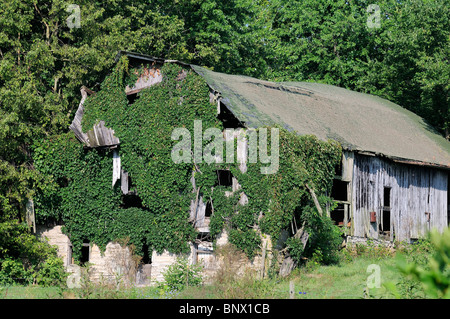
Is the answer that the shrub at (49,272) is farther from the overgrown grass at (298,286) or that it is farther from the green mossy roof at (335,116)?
the green mossy roof at (335,116)

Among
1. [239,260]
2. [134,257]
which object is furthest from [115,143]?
[239,260]

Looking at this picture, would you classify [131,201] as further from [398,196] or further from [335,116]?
[398,196]

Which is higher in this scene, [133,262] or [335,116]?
[335,116]

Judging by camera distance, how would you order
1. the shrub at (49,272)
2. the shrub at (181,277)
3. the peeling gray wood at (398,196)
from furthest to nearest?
the peeling gray wood at (398,196) < the shrub at (49,272) < the shrub at (181,277)

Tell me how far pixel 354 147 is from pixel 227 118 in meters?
5.48

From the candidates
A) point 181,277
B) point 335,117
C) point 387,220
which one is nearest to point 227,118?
point 181,277

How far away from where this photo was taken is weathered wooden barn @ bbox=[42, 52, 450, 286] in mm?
20658

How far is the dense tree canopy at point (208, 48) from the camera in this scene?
73.9ft

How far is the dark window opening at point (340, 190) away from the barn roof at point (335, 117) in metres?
1.83

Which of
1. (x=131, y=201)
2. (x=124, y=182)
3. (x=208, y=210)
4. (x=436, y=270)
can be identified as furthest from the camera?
(x=131, y=201)

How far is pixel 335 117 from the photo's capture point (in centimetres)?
2519

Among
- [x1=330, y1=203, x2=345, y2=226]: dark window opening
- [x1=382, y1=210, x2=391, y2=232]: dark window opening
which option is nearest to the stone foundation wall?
[x1=330, y1=203, x2=345, y2=226]: dark window opening

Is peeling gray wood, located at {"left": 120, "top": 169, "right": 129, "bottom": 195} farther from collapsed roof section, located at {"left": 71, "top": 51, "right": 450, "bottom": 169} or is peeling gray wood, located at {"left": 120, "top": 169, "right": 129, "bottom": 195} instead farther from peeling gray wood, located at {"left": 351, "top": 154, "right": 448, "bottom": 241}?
peeling gray wood, located at {"left": 351, "top": 154, "right": 448, "bottom": 241}

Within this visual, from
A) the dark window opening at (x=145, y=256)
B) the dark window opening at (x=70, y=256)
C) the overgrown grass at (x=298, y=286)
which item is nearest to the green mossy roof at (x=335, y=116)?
the overgrown grass at (x=298, y=286)
